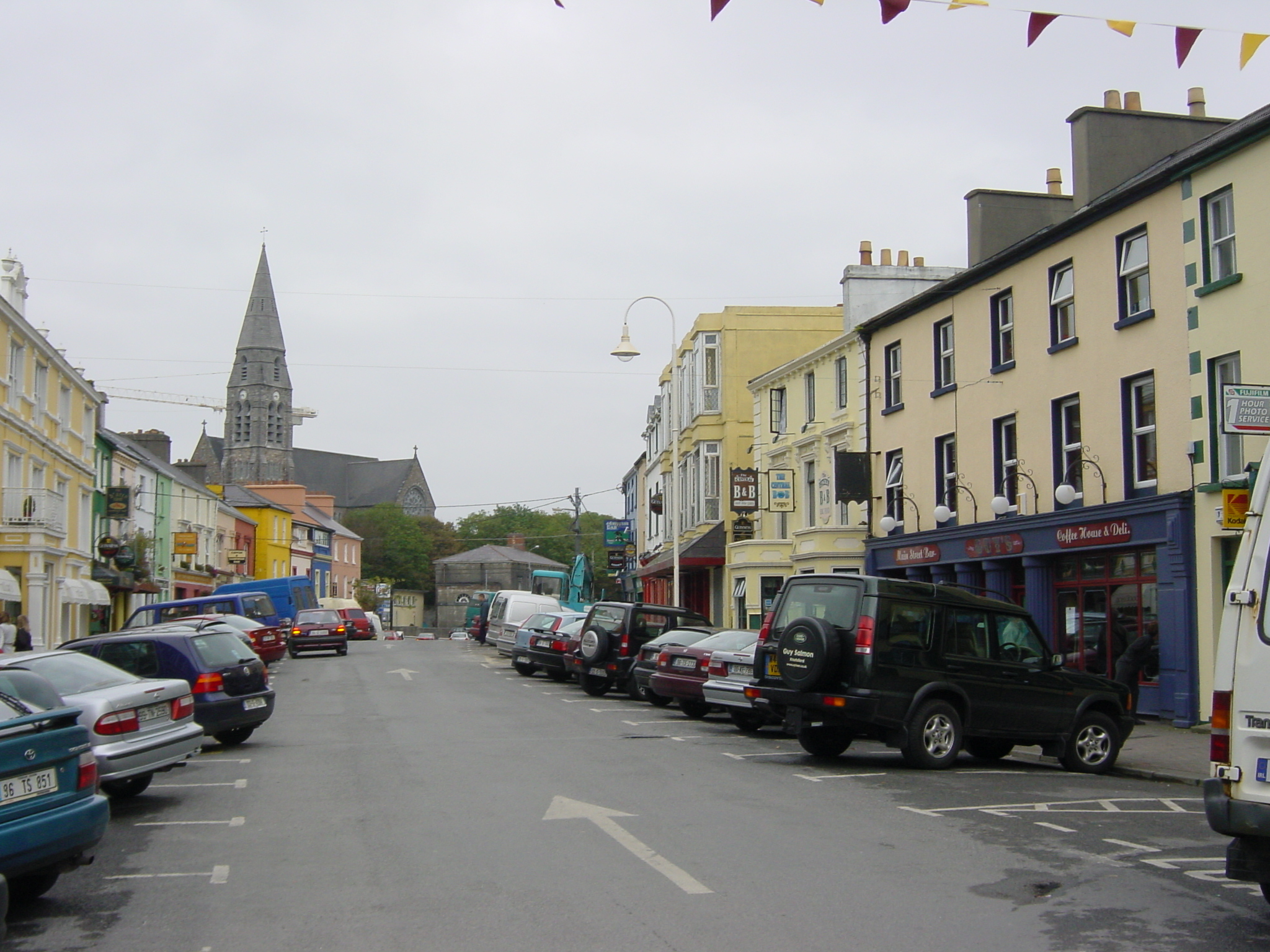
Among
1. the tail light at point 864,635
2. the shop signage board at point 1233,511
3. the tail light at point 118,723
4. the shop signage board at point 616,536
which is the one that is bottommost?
the tail light at point 118,723

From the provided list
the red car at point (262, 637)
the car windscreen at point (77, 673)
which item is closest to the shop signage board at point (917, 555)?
the red car at point (262, 637)

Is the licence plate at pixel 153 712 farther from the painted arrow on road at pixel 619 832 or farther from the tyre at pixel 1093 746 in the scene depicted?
the tyre at pixel 1093 746

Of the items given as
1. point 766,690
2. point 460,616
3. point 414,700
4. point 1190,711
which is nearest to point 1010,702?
point 766,690

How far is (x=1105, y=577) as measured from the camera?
20.6 meters

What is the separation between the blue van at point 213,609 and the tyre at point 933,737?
1020 inches

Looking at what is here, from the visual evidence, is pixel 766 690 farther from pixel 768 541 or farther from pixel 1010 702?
pixel 768 541

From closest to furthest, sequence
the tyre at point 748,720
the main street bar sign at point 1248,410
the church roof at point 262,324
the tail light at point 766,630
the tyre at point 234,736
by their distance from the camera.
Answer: the main street bar sign at point 1248,410
the tail light at point 766,630
the tyre at point 234,736
the tyre at point 748,720
the church roof at point 262,324

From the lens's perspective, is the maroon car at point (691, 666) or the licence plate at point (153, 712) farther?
the maroon car at point (691, 666)

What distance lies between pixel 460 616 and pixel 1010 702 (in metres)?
99.6

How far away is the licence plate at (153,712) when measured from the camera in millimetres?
10891

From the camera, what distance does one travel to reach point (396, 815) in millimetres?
10117

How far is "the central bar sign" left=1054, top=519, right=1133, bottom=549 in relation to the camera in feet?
64.1

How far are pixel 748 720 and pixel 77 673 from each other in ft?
30.5

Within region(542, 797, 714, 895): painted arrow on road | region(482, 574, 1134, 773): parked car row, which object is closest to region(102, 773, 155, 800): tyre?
region(542, 797, 714, 895): painted arrow on road
